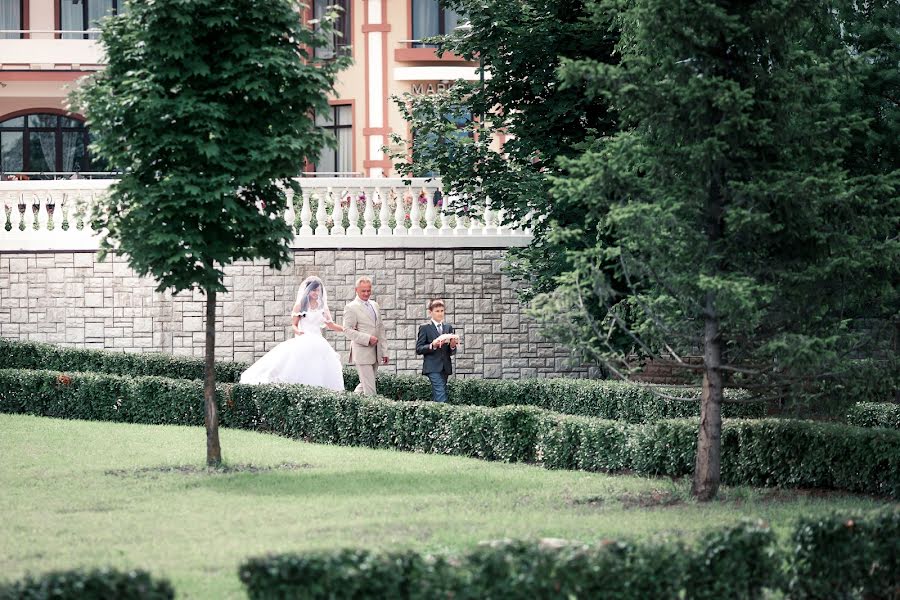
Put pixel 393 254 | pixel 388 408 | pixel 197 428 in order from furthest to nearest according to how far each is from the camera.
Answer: pixel 393 254, pixel 197 428, pixel 388 408

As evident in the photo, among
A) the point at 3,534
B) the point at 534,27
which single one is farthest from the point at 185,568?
the point at 534,27

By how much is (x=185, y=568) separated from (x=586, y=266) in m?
4.71

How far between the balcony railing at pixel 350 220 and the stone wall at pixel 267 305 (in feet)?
0.65

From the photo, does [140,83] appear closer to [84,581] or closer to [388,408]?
[388,408]

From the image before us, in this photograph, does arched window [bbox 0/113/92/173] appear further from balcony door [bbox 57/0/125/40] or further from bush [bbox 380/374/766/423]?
bush [bbox 380/374/766/423]

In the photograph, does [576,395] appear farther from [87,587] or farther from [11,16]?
[11,16]

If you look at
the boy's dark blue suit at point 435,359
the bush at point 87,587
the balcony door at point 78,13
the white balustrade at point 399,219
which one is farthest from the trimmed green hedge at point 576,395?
the balcony door at point 78,13

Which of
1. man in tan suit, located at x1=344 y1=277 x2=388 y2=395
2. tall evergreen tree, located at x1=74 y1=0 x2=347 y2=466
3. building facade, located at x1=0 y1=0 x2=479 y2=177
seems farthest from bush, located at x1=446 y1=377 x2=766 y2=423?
building facade, located at x1=0 y1=0 x2=479 y2=177

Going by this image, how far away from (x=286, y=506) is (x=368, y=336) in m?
7.43

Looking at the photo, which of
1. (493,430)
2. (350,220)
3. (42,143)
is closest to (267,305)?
(350,220)

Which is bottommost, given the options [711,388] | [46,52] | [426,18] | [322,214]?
[711,388]

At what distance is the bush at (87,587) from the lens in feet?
21.5

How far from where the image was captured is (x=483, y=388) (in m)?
20.4

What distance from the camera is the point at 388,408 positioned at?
52.5 feet
